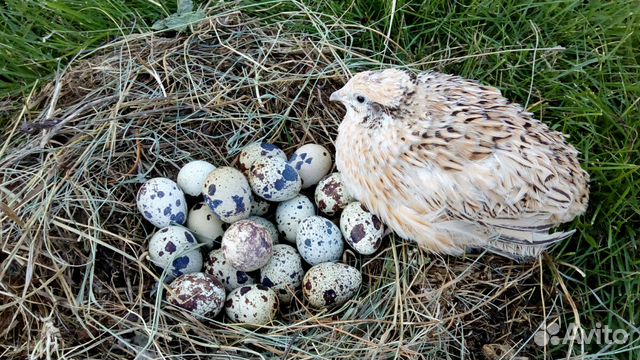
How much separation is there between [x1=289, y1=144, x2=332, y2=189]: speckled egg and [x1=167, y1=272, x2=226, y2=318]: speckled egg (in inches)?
28.6

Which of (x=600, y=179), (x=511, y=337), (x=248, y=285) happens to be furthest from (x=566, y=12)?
(x=248, y=285)

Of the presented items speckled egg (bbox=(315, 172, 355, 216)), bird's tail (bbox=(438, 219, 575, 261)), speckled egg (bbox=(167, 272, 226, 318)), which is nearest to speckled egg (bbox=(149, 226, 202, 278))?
speckled egg (bbox=(167, 272, 226, 318))

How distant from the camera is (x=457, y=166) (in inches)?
112

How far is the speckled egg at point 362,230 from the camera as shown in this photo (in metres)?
3.14

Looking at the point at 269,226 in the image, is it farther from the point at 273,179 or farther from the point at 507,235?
the point at 507,235

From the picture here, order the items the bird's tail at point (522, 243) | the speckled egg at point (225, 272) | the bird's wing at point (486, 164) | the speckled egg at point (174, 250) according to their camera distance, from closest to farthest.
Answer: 1. the bird's wing at point (486, 164)
2. the bird's tail at point (522, 243)
3. the speckled egg at point (174, 250)
4. the speckled egg at point (225, 272)

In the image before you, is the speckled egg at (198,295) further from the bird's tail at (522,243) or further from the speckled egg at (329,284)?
the bird's tail at (522,243)

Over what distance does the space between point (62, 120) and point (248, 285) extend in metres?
1.24

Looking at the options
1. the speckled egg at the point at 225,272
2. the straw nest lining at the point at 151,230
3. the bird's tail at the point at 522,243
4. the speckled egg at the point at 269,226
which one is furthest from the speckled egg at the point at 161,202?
the bird's tail at the point at 522,243

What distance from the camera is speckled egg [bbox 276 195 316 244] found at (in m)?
3.33

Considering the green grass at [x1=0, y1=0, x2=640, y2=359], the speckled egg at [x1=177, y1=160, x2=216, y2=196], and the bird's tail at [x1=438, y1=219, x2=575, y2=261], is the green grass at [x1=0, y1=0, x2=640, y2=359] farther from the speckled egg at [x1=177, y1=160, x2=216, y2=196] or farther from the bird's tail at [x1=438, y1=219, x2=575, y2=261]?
the speckled egg at [x1=177, y1=160, x2=216, y2=196]

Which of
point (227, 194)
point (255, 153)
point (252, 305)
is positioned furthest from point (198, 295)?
point (255, 153)

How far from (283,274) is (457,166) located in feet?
3.12

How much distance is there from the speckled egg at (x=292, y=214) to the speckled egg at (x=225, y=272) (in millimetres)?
303
